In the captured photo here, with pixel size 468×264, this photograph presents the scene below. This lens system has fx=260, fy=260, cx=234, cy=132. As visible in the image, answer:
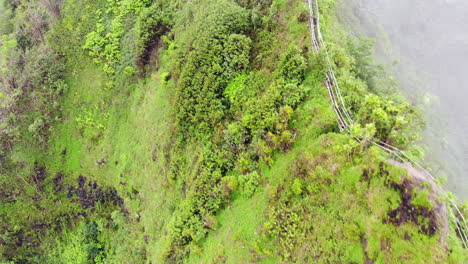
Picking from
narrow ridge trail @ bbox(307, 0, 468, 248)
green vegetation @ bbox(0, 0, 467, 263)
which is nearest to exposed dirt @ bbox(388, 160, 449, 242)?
green vegetation @ bbox(0, 0, 467, 263)

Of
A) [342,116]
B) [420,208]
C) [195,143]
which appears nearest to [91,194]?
[195,143]

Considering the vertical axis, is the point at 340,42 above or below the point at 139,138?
above

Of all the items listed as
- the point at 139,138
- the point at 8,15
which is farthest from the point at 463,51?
the point at 8,15

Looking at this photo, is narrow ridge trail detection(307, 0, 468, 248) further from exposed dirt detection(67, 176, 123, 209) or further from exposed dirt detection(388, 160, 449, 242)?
exposed dirt detection(67, 176, 123, 209)

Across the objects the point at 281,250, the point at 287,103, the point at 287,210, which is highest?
the point at 287,103

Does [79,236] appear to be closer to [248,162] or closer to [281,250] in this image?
[248,162]

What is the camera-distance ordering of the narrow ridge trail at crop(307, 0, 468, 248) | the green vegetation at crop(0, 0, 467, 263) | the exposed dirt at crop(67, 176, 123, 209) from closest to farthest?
the narrow ridge trail at crop(307, 0, 468, 248) < the green vegetation at crop(0, 0, 467, 263) < the exposed dirt at crop(67, 176, 123, 209)

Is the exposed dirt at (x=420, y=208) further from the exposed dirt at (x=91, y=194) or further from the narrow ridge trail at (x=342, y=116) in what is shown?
the exposed dirt at (x=91, y=194)
